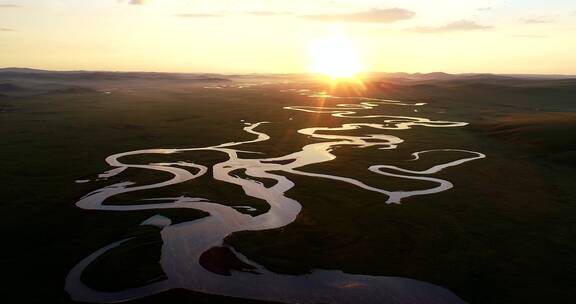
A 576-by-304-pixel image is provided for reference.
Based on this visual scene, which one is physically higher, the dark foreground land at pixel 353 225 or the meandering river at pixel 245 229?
the dark foreground land at pixel 353 225

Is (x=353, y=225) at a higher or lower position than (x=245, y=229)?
higher

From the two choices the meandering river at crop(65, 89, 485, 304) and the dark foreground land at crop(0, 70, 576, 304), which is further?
the dark foreground land at crop(0, 70, 576, 304)

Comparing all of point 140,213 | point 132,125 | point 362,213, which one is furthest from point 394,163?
point 132,125

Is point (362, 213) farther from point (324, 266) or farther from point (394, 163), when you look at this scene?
point (394, 163)

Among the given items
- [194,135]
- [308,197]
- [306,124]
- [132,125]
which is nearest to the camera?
[308,197]

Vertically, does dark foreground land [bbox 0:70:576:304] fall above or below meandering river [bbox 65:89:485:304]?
above

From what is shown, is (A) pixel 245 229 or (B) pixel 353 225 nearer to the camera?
(A) pixel 245 229

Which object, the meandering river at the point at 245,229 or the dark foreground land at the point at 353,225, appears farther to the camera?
the dark foreground land at the point at 353,225

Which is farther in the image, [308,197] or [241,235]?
[308,197]
